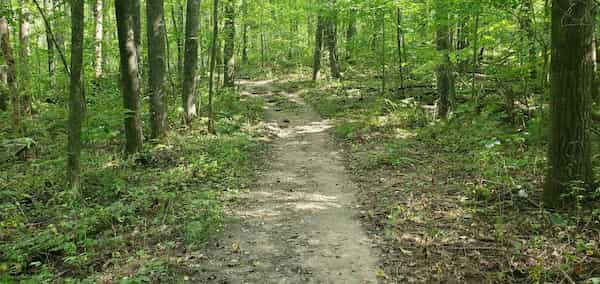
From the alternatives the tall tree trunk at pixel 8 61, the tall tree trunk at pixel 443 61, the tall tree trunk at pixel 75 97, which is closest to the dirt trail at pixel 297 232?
the tall tree trunk at pixel 75 97

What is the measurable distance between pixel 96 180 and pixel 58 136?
18.9 ft

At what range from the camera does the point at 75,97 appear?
25.8ft

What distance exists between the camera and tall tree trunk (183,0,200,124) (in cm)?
1408

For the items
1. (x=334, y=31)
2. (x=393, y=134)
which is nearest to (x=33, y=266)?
(x=393, y=134)

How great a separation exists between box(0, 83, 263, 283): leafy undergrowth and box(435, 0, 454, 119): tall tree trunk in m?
5.96

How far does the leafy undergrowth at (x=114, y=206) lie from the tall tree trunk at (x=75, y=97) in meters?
0.50

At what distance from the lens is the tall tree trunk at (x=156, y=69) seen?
12523 mm

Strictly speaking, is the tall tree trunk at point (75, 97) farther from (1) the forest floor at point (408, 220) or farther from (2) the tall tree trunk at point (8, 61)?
(2) the tall tree trunk at point (8, 61)

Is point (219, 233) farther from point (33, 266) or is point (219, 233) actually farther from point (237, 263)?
point (33, 266)

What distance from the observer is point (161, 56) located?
42.1 ft

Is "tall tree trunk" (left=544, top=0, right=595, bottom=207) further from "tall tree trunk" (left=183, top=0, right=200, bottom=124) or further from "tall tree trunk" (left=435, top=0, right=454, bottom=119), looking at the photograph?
"tall tree trunk" (left=183, top=0, right=200, bottom=124)

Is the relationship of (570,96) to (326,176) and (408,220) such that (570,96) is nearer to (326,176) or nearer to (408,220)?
(408,220)

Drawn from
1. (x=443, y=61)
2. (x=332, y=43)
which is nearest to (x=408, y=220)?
(x=443, y=61)

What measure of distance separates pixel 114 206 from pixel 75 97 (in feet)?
Answer: 7.07
